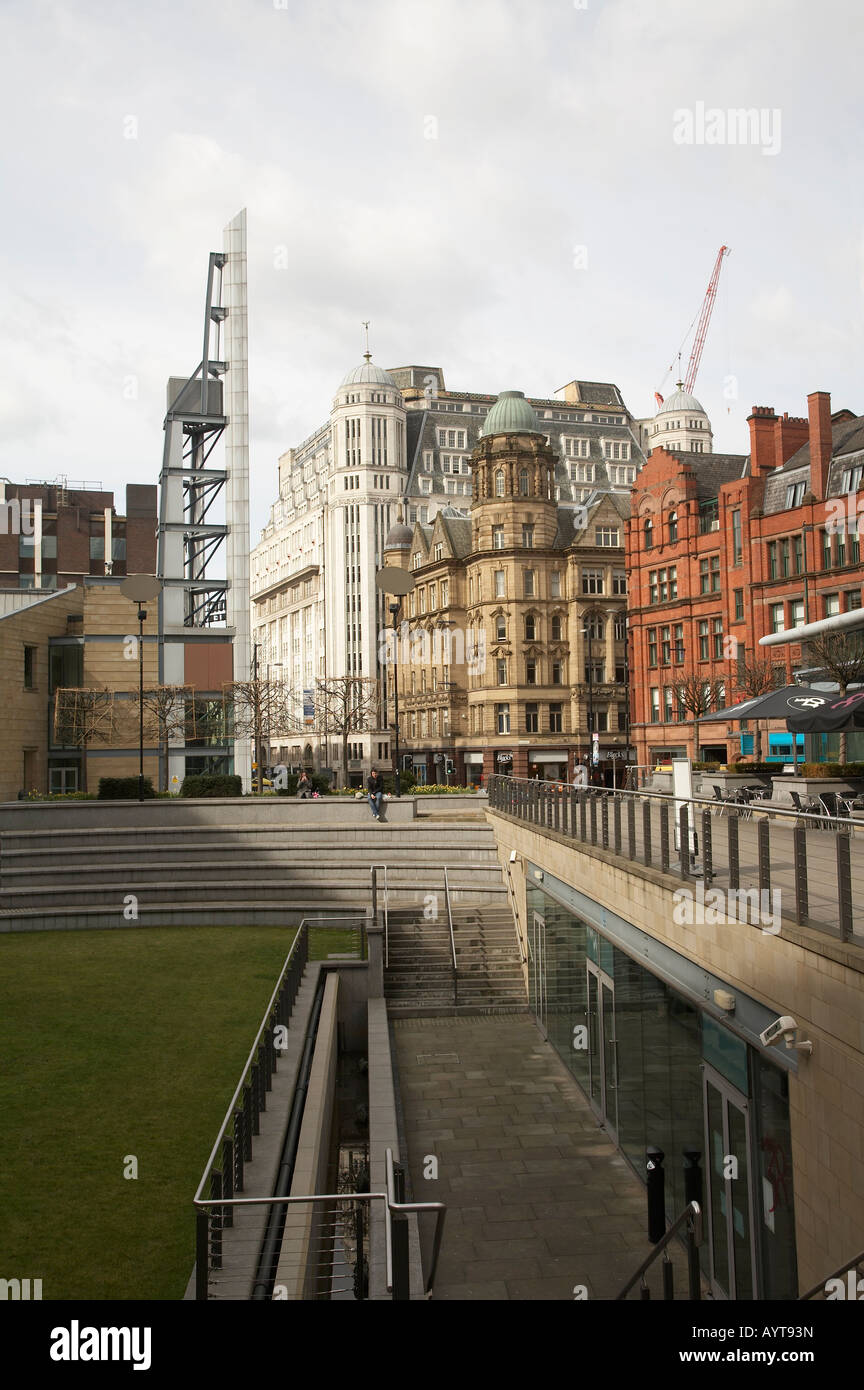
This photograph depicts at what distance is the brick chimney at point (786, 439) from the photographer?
5116 centimetres

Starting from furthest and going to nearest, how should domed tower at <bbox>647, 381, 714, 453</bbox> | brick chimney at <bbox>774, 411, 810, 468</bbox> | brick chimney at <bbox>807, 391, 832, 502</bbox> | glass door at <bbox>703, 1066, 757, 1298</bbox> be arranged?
domed tower at <bbox>647, 381, 714, 453</bbox>
brick chimney at <bbox>774, 411, 810, 468</bbox>
brick chimney at <bbox>807, 391, 832, 502</bbox>
glass door at <bbox>703, 1066, 757, 1298</bbox>

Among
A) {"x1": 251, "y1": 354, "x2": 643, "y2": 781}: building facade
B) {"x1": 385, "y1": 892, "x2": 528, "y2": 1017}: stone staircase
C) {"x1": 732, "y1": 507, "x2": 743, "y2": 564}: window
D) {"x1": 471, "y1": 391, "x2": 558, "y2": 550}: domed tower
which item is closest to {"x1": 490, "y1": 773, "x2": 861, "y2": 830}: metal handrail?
{"x1": 385, "y1": 892, "x2": 528, "y2": 1017}: stone staircase

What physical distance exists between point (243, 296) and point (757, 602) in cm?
3626

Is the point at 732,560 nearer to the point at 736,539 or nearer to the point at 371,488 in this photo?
the point at 736,539

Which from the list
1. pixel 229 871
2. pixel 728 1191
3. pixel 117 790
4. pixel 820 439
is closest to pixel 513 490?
pixel 820 439

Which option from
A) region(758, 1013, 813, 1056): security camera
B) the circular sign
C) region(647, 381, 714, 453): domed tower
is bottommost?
region(758, 1013, 813, 1056): security camera

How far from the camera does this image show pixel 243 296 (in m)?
63.5

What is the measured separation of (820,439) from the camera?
154 ft

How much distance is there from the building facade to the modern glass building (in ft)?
247

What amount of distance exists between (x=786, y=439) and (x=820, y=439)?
4442 mm

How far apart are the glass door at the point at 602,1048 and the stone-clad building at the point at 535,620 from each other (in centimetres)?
5291

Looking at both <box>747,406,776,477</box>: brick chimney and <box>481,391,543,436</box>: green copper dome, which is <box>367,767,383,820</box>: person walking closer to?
<box>747,406,776,477</box>: brick chimney

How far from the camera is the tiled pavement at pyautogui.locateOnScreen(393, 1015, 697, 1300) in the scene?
37.8 feet
